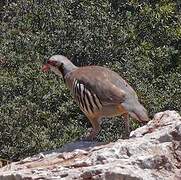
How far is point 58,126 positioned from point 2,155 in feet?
5.33

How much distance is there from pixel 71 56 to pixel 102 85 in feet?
34.4

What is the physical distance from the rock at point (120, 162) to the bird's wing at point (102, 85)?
0.81 m

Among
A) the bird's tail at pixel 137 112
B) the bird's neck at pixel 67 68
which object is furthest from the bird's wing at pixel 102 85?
the bird's neck at pixel 67 68

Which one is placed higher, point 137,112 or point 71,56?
point 71,56

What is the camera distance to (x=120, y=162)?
6168 millimetres

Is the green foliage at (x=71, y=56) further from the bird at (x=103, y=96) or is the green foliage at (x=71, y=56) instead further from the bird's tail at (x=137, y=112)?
the bird's tail at (x=137, y=112)

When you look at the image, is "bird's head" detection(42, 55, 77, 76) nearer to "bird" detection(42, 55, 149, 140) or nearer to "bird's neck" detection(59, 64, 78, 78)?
"bird's neck" detection(59, 64, 78, 78)

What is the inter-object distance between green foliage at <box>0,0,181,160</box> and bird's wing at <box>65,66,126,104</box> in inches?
240

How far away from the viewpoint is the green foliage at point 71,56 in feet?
51.0

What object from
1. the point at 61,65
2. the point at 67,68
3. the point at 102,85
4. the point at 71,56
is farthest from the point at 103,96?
the point at 71,56

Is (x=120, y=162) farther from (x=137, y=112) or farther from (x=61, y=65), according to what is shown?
(x=61, y=65)

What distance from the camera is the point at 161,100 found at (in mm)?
16391

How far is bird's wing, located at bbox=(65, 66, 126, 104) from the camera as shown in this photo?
7973 mm

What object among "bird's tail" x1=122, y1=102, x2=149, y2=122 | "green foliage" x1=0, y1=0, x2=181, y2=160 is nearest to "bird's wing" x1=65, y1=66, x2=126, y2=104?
"bird's tail" x1=122, y1=102, x2=149, y2=122
